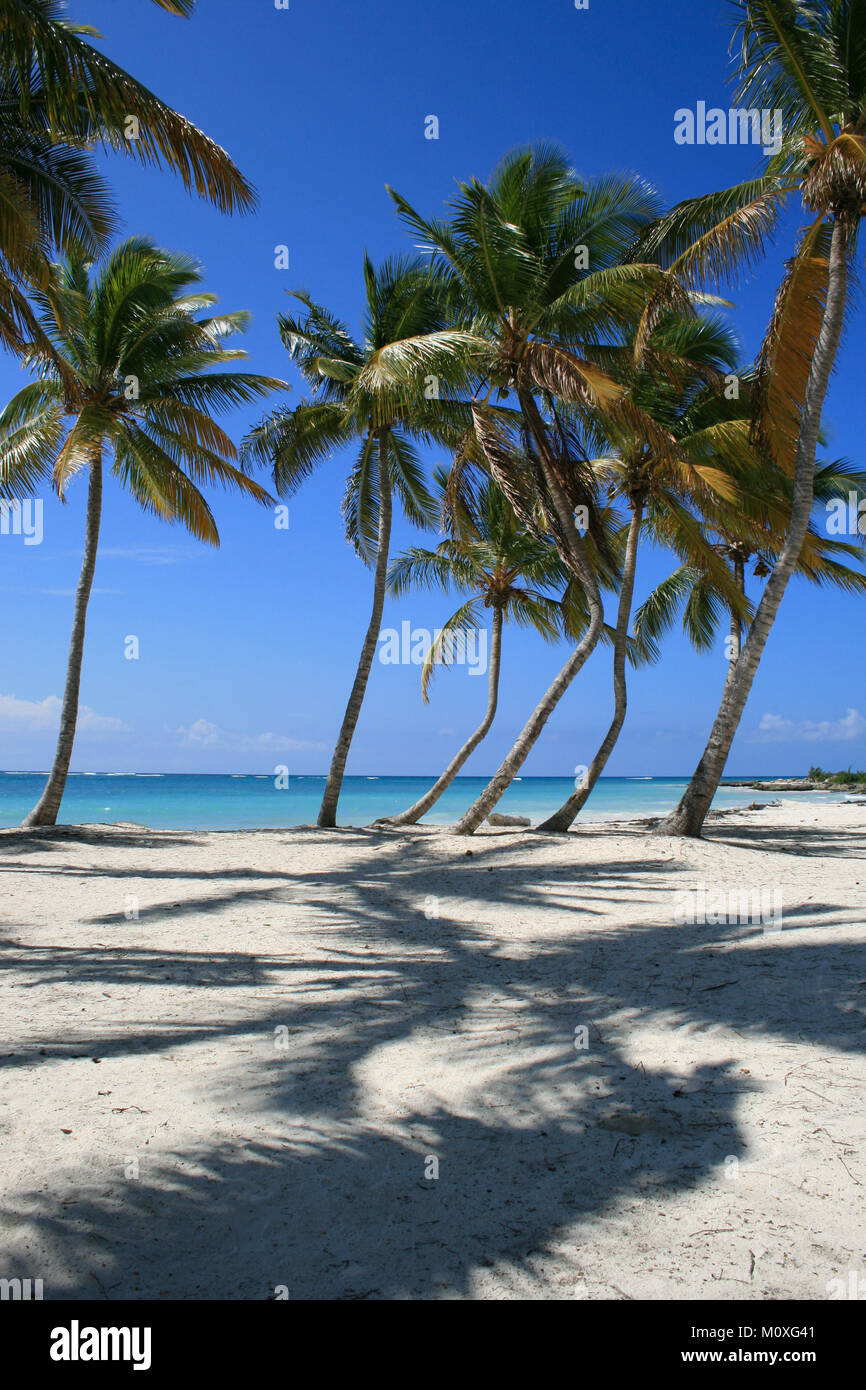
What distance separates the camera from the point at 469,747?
17312 mm

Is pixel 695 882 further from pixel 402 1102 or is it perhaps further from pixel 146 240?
pixel 146 240

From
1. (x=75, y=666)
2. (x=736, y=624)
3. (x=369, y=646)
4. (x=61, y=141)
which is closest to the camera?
(x=61, y=141)

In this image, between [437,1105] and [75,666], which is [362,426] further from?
[437,1105]

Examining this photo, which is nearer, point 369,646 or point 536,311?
point 536,311

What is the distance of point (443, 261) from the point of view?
12891 mm

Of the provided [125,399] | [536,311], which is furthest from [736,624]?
[125,399]

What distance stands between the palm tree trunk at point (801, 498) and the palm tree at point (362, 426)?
6.61 metres

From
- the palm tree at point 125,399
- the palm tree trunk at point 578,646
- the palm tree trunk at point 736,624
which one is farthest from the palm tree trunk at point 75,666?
the palm tree trunk at point 736,624

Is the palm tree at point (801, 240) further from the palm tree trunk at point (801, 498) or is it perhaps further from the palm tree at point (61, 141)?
the palm tree at point (61, 141)

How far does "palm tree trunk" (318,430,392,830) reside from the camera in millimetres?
15750

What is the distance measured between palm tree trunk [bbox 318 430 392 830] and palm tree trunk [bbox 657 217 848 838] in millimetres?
7311

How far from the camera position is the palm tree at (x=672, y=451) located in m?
11.1

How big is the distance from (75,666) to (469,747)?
25.8 ft

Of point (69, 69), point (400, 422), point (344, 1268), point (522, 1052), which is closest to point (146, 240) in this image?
point (400, 422)
